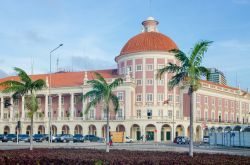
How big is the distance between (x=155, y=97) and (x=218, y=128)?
21169 millimetres

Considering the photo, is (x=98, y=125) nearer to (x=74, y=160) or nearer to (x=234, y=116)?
(x=234, y=116)

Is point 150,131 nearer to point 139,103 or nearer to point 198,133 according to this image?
point 139,103

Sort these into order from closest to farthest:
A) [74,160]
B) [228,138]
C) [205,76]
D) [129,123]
Answer: [74,160]
[205,76]
[228,138]
[129,123]

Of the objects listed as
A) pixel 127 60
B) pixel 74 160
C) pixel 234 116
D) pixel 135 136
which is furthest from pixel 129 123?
pixel 74 160

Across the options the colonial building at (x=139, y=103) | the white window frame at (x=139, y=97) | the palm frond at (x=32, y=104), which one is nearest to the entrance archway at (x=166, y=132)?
the colonial building at (x=139, y=103)

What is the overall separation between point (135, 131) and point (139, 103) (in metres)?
6.55

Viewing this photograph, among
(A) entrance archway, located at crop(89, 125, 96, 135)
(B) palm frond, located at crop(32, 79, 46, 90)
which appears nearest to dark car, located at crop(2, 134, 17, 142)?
(A) entrance archway, located at crop(89, 125, 96, 135)

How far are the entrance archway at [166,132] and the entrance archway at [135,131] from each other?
5171 mm

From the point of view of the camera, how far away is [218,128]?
98.2 metres

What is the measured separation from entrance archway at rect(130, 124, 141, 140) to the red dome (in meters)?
17.3

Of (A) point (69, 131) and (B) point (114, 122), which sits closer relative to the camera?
(B) point (114, 122)

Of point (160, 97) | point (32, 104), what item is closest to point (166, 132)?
point (160, 97)

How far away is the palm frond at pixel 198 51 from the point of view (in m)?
25.2

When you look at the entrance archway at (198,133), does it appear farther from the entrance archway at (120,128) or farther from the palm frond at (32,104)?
the palm frond at (32,104)
